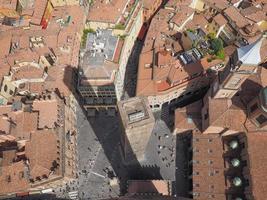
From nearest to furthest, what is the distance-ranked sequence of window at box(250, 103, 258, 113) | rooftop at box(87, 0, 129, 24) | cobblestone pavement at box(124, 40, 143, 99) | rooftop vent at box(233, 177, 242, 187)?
window at box(250, 103, 258, 113) < rooftop vent at box(233, 177, 242, 187) < rooftop at box(87, 0, 129, 24) < cobblestone pavement at box(124, 40, 143, 99)

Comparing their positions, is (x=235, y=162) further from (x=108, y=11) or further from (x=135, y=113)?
(x=108, y=11)

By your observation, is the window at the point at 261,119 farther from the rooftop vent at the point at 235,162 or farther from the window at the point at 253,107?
the rooftop vent at the point at 235,162

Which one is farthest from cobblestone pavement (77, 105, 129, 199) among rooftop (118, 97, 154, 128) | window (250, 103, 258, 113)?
window (250, 103, 258, 113)


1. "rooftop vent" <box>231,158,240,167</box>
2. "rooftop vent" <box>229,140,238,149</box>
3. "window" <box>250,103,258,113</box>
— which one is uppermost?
"window" <box>250,103,258,113</box>

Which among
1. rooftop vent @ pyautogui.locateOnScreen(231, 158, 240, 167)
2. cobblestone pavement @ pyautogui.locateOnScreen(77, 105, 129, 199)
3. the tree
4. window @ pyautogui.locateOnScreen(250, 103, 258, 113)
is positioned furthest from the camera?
the tree

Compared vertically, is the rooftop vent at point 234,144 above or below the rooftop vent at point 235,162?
above

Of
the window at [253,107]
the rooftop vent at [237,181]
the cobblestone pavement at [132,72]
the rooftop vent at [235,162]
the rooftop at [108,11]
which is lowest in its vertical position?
the rooftop vent at [237,181]

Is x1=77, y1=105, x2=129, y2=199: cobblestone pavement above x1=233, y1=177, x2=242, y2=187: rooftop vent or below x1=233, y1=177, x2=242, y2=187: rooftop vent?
above

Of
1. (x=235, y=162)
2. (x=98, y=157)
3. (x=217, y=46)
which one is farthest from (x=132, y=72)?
(x=235, y=162)

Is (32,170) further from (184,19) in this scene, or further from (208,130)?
(184,19)

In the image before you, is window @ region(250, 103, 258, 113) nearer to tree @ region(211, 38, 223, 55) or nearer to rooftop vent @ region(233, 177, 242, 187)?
rooftop vent @ region(233, 177, 242, 187)

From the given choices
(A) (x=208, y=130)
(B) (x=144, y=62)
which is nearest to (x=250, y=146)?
(A) (x=208, y=130)

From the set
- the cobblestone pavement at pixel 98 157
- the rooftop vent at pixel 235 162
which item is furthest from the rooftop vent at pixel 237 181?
the cobblestone pavement at pixel 98 157
